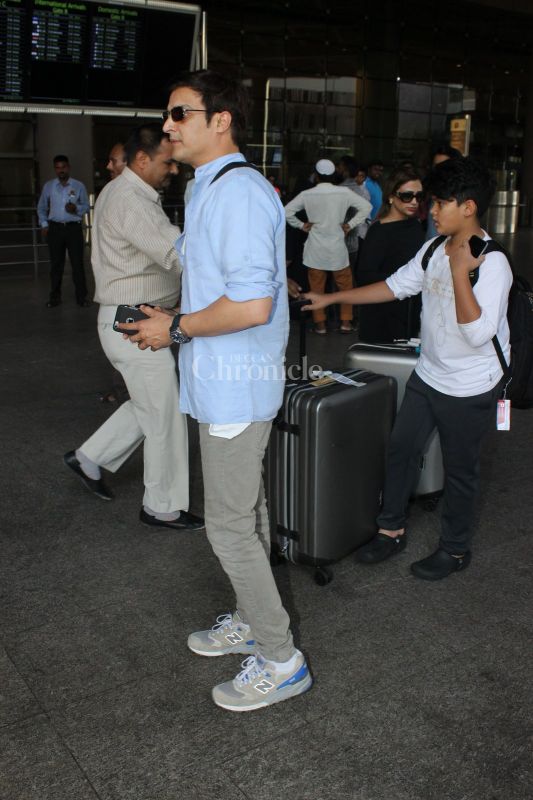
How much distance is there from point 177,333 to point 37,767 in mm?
1294

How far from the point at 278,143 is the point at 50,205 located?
1112 cm

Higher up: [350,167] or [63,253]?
[350,167]

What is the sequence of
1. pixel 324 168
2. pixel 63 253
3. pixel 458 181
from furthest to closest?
pixel 63 253 < pixel 324 168 < pixel 458 181

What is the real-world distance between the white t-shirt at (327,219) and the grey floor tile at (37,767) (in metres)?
6.70

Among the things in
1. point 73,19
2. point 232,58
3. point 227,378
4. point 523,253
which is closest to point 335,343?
point 73,19

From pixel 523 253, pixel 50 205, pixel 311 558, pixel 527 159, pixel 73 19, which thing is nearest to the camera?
pixel 311 558

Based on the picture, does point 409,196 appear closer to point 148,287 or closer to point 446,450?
point 148,287

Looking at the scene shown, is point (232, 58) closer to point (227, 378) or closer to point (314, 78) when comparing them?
point (314, 78)

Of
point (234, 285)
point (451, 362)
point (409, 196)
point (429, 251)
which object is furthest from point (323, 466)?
point (409, 196)

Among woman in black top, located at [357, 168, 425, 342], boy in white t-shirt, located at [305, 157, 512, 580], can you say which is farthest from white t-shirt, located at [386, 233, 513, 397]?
woman in black top, located at [357, 168, 425, 342]

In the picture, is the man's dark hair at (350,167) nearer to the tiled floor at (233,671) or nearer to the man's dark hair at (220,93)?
the tiled floor at (233,671)

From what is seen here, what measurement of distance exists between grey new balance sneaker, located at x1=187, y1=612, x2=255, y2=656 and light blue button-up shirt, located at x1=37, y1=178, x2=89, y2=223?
8.57m

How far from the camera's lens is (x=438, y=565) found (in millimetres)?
3418

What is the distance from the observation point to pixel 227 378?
2266 millimetres
